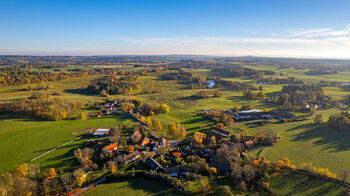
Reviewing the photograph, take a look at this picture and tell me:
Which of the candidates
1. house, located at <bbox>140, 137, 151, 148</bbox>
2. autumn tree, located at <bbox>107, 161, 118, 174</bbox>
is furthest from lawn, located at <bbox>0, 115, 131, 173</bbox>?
house, located at <bbox>140, 137, 151, 148</bbox>

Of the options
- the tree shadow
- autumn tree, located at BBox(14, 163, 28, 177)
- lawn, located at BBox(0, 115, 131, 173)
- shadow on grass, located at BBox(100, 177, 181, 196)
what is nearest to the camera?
the tree shadow

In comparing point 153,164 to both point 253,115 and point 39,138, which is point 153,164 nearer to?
point 39,138

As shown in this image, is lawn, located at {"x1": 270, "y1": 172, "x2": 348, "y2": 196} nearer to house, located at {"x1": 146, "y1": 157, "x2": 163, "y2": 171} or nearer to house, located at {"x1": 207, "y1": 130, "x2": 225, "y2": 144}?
house, located at {"x1": 207, "y1": 130, "x2": 225, "y2": 144}

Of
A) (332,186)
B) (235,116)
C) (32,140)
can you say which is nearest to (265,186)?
(332,186)

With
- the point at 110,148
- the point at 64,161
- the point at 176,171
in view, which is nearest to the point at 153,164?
the point at 176,171

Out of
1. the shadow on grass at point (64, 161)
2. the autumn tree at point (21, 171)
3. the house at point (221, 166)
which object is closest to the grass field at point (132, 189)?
the shadow on grass at point (64, 161)
